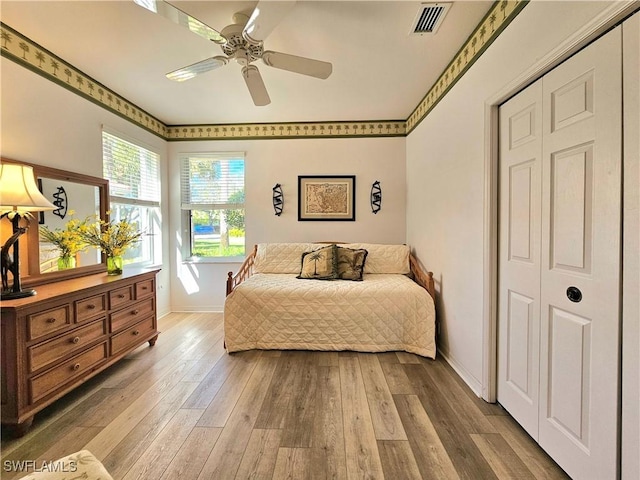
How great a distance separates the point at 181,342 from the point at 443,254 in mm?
2817

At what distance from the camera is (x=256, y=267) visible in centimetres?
372

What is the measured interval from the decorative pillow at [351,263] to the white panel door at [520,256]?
64.1 inches

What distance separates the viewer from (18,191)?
1775 millimetres

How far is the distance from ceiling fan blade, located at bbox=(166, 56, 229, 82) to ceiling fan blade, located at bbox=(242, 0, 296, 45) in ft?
0.99

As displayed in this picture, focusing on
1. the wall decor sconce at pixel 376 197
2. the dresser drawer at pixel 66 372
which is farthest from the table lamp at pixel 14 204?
the wall decor sconce at pixel 376 197

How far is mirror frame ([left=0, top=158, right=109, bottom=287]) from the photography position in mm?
2119

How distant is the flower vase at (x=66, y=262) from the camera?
2348 mm

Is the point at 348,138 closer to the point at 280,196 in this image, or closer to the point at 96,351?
the point at 280,196

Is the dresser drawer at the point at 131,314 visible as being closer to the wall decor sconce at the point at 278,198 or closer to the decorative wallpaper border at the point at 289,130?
the wall decor sconce at the point at 278,198

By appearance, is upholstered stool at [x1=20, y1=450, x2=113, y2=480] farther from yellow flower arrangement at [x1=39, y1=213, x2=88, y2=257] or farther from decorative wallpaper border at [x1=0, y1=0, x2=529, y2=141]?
decorative wallpaper border at [x1=0, y1=0, x2=529, y2=141]

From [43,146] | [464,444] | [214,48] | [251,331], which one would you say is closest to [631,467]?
[464,444]

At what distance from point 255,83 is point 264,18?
2.31 ft

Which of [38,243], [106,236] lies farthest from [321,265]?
[38,243]

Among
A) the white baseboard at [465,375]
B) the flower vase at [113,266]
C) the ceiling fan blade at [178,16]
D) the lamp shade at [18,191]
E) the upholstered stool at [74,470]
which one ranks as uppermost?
the ceiling fan blade at [178,16]
